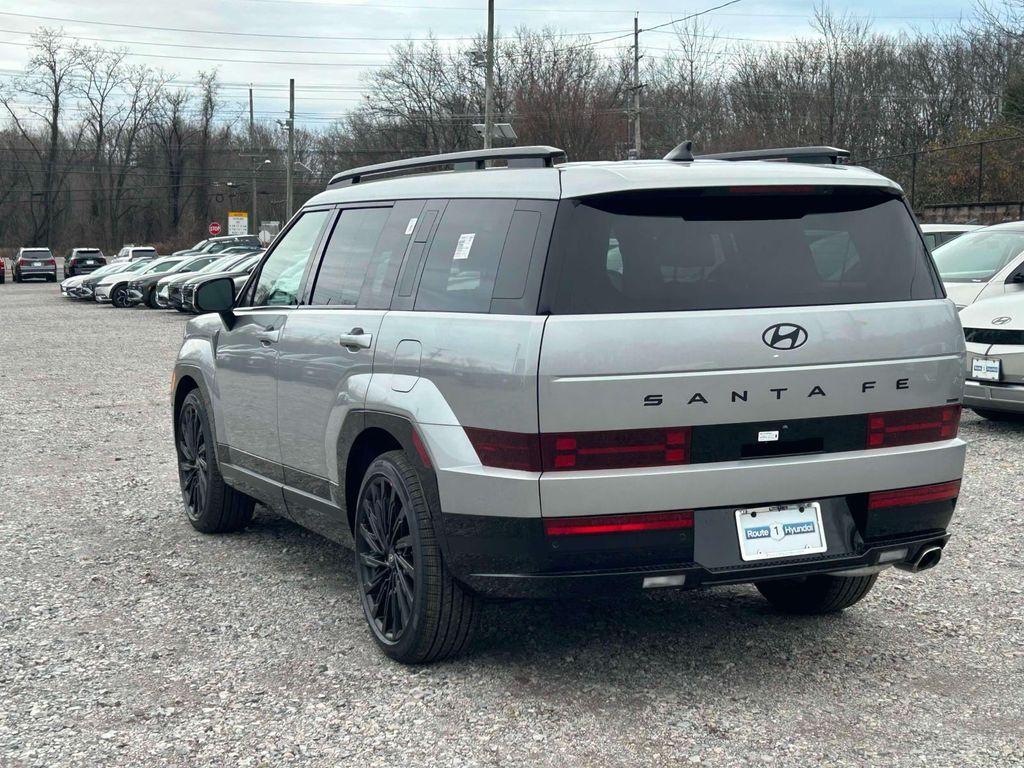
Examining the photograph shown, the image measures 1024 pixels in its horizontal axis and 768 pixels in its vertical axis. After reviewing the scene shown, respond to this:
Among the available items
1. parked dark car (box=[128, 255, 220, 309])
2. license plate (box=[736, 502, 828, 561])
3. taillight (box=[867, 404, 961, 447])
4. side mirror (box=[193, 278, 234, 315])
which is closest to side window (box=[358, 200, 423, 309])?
side mirror (box=[193, 278, 234, 315])

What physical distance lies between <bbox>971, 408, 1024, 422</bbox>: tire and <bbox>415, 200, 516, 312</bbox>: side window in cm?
732

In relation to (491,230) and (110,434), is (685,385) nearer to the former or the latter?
(491,230)

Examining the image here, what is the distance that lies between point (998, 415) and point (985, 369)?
977 mm

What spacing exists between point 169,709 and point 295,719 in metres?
0.46

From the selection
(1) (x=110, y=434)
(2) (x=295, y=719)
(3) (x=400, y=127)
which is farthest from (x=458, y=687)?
(3) (x=400, y=127)

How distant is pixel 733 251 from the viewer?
14.0 ft

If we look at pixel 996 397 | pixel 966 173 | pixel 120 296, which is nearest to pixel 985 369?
pixel 996 397

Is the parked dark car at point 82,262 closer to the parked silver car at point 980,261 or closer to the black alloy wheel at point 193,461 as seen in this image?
the parked silver car at point 980,261

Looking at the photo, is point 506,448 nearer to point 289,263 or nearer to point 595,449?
point 595,449

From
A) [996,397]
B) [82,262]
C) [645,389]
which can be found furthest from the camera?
[82,262]

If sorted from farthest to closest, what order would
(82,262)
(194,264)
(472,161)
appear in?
(82,262)
(194,264)
(472,161)

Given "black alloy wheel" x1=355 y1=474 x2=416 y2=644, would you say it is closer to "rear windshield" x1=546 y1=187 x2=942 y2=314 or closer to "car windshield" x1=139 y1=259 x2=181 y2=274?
"rear windshield" x1=546 y1=187 x2=942 y2=314

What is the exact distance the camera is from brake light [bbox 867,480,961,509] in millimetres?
4391

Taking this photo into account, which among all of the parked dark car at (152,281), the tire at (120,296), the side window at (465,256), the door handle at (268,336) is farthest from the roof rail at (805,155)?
the tire at (120,296)
